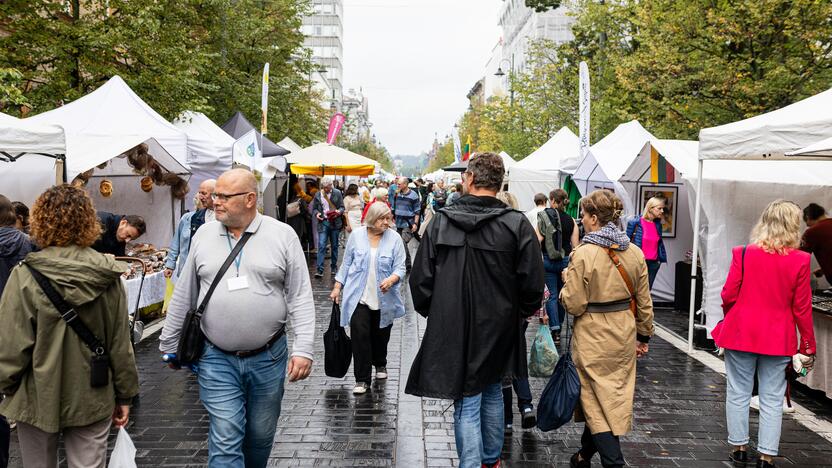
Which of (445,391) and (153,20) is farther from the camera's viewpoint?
(153,20)

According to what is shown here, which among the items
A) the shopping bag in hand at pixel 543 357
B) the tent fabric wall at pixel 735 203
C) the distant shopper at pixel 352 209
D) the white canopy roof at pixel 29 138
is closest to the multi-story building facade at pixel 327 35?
the distant shopper at pixel 352 209

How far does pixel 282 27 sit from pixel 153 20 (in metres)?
10.8

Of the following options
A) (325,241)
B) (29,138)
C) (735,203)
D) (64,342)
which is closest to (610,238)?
(64,342)

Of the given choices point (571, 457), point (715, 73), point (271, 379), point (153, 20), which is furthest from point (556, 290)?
point (153, 20)

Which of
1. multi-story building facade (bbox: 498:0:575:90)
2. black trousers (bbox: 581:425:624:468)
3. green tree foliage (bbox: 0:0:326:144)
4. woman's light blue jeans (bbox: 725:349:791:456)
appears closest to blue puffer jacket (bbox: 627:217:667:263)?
woman's light blue jeans (bbox: 725:349:791:456)

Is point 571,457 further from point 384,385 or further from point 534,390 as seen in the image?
point 384,385

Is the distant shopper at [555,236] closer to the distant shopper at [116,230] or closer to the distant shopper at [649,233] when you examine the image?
the distant shopper at [649,233]

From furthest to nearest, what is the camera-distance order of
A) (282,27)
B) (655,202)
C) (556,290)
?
(282,27)
(655,202)
(556,290)

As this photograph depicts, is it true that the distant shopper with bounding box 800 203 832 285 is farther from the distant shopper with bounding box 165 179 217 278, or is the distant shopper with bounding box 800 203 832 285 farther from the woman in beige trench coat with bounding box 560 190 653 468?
the distant shopper with bounding box 165 179 217 278

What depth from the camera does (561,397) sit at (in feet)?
15.0

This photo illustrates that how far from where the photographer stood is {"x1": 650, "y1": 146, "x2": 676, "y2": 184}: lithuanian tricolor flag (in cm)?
1200

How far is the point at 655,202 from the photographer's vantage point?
1027 cm

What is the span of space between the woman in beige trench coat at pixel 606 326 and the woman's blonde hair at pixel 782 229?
1054 mm

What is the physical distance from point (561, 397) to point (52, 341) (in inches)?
114
